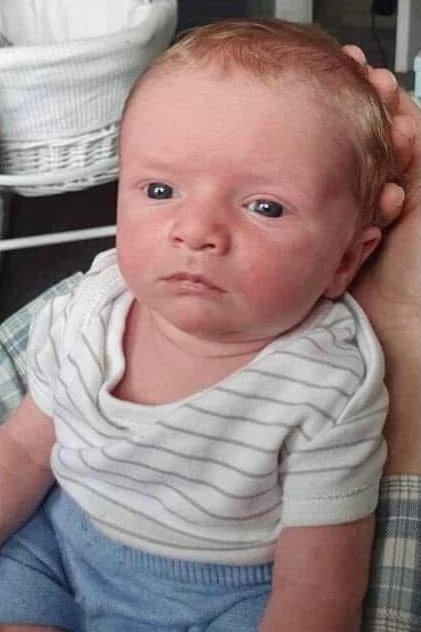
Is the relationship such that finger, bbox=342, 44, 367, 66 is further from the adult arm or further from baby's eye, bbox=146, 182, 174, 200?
baby's eye, bbox=146, 182, 174, 200

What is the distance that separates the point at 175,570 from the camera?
35.8 inches

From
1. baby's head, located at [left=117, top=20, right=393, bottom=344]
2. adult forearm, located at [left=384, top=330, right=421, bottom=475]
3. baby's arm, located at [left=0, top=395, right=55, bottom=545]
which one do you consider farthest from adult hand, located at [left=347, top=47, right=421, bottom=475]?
baby's arm, located at [left=0, top=395, right=55, bottom=545]

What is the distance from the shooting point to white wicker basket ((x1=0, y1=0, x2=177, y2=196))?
61.7 inches

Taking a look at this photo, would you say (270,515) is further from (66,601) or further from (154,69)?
(154,69)

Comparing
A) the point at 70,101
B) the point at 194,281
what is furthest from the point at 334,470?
the point at 70,101

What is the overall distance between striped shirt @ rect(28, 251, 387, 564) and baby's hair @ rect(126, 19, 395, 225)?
13 centimetres

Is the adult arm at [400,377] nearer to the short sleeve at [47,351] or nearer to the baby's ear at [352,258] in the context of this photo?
the baby's ear at [352,258]

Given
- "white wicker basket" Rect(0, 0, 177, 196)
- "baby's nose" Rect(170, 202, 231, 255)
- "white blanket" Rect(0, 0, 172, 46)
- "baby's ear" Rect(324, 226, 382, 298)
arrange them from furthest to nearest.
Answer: "white blanket" Rect(0, 0, 172, 46)
"white wicker basket" Rect(0, 0, 177, 196)
"baby's ear" Rect(324, 226, 382, 298)
"baby's nose" Rect(170, 202, 231, 255)

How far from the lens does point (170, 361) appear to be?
93cm

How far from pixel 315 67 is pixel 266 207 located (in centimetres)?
12

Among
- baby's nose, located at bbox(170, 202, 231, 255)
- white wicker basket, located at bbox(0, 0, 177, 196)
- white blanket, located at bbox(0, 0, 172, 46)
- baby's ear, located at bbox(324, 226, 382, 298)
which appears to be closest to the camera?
baby's nose, located at bbox(170, 202, 231, 255)

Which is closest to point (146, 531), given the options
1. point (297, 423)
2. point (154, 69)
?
point (297, 423)

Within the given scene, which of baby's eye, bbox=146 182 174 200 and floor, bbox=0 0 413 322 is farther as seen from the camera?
floor, bbox=0 0 413 322

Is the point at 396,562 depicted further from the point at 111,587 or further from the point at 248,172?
the point at 248,172
